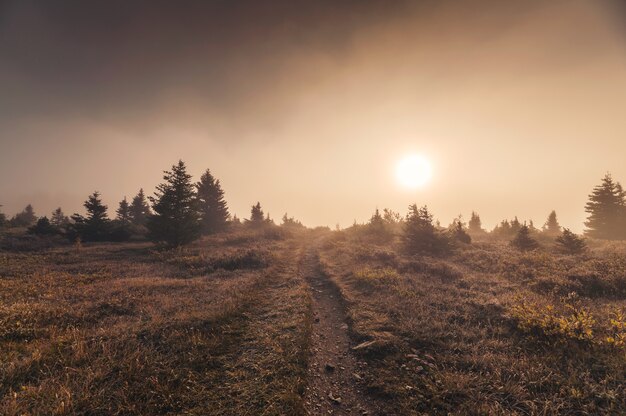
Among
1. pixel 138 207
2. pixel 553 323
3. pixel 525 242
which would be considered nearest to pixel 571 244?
pixel 525 242

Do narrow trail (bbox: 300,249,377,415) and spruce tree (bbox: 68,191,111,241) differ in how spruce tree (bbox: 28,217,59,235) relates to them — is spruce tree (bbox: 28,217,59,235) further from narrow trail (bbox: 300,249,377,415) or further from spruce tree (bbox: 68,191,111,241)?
narrow trail (bbox: 300,249,377,415)

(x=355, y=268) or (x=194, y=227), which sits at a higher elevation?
(x=194, y=227)

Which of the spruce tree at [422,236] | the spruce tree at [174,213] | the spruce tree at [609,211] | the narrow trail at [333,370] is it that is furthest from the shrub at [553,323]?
the spruce tree at [609,211]

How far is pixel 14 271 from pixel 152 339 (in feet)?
59.8

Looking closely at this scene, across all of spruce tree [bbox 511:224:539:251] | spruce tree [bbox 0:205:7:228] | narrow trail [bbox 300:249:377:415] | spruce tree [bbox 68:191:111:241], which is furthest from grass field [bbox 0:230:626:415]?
spruce tree [bbox 0:205:7:228]

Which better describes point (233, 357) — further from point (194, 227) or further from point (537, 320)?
point (194, 227)

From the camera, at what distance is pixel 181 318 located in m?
10.6

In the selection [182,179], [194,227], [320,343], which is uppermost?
[182,179]

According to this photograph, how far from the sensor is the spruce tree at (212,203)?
155 feet

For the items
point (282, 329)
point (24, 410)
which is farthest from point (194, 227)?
point (24, 410)

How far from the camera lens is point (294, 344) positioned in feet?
30.0

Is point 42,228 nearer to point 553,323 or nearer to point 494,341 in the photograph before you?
point 494,341

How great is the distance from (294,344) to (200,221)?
2816cm

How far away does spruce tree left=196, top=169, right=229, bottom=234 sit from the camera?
4728 centimetres
